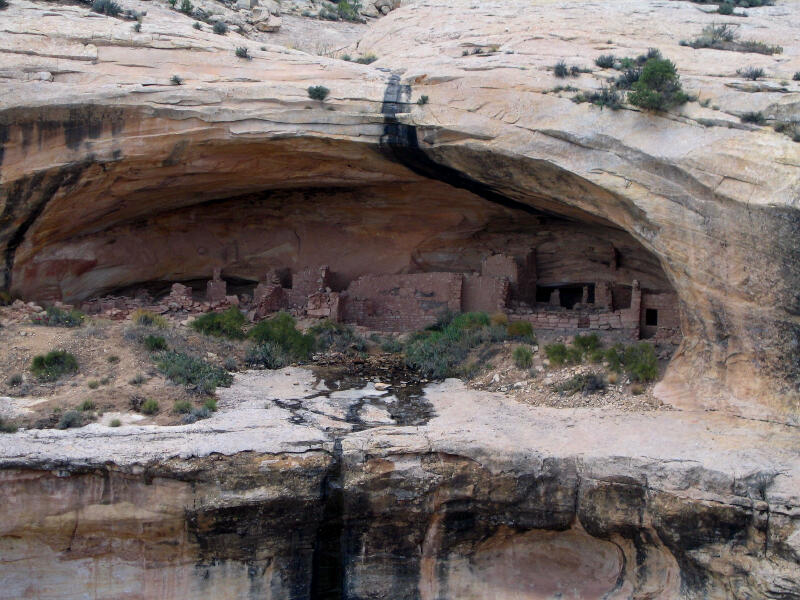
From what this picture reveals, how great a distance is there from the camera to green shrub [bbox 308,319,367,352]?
15.3 meters

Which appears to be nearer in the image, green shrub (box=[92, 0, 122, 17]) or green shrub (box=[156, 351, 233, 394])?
green shrub (box=[156, 351, 233, 394])

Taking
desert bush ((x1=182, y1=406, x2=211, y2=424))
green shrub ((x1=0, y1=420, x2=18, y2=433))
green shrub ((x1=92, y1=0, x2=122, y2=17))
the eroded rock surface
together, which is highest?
green shrub ((x1=92, y1=0, x2=122, y2=17))

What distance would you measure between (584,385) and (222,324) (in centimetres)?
624

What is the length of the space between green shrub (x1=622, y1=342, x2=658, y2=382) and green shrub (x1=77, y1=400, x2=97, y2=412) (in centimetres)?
704

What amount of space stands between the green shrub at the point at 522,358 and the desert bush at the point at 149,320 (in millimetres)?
5595

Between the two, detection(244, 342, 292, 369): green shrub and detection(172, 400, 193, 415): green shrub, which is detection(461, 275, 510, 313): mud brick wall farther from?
detection(172, 400, 193, 415): green shrub


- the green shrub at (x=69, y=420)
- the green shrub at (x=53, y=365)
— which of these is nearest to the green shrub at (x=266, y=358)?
the green shrub at (x=53, y=365)

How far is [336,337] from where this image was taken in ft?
51.0

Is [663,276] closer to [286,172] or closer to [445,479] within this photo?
[286,172]

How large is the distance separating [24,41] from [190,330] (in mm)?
5040

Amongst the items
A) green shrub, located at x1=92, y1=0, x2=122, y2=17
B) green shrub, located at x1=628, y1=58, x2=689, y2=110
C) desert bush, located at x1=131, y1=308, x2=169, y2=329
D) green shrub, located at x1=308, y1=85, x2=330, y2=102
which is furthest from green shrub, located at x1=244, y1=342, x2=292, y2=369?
green shrub, located at x1=628, y1=58, x2=689, y2=110

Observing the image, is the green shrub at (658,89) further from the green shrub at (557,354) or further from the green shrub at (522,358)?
the green shrub at (522,358)

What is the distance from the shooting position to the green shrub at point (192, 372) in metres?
12.4

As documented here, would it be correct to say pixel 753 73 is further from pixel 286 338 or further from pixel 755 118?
pixel 286 338
